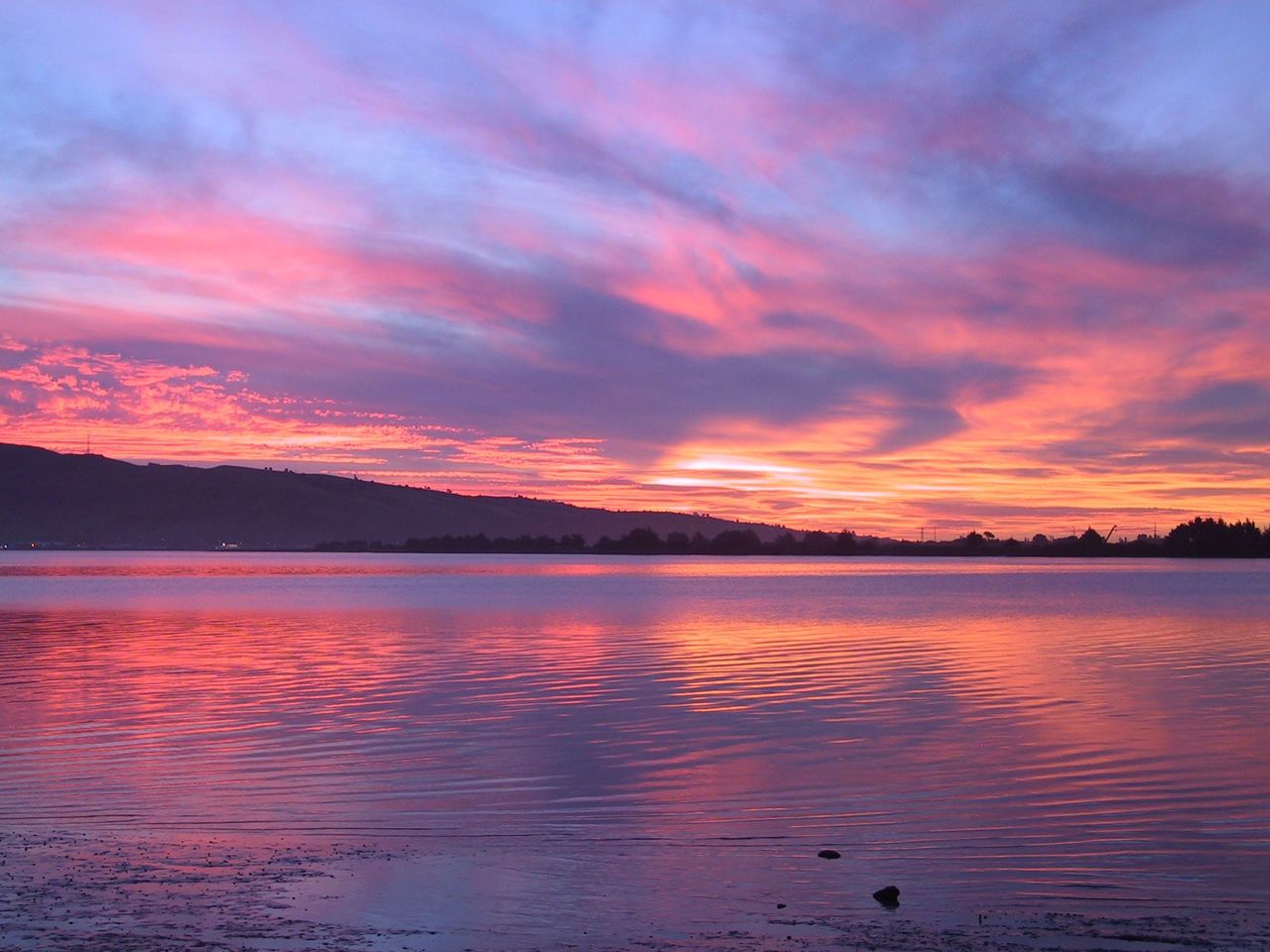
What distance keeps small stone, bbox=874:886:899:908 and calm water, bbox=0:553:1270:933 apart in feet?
0.65

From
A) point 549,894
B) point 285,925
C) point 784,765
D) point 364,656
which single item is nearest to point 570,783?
point 784,765

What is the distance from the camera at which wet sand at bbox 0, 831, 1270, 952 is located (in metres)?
7.89

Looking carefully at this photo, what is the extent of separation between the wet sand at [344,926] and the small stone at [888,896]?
0.56 ft

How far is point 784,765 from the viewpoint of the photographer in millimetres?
15031

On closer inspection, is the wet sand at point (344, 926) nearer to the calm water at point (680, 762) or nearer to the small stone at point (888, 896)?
the small stone at point (888, 896)

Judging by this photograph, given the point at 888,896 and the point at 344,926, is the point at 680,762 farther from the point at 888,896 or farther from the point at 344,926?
the point at 344,926

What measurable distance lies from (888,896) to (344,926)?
13.0 feet

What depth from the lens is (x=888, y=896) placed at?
356 inches

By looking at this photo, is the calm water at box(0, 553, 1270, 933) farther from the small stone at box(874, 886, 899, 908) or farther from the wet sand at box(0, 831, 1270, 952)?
the wet sand at box(0, 831, 1270, 952)

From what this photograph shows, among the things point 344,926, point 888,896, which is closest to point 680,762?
point 888,896

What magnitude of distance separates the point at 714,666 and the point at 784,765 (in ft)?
42.0

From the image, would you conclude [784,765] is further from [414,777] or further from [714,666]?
[714,666]

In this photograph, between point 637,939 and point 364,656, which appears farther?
point 364,656

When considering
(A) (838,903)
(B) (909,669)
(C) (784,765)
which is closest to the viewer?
(A) (838,903)
